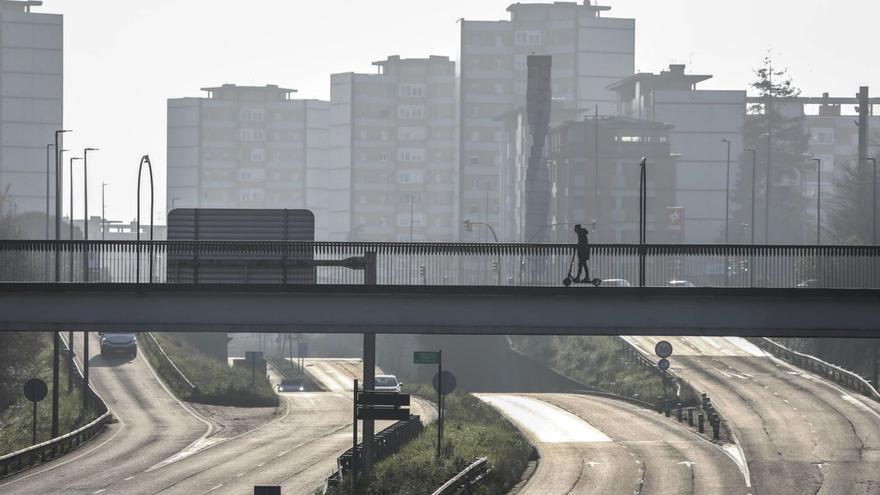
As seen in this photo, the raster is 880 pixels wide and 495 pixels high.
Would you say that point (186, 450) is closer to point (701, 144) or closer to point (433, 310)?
point (433, 310)

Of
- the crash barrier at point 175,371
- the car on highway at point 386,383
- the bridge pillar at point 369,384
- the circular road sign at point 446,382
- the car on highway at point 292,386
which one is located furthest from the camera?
the car on highway at point 292,386

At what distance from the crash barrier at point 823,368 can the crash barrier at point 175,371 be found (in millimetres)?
34288

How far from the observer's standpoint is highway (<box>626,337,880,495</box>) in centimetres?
5325

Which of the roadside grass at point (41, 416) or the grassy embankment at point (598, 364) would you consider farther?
the grassy embankment at point (598, 364)

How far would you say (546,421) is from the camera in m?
74.2

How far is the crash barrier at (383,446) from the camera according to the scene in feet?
151

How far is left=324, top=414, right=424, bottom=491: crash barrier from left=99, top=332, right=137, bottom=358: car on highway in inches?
1504

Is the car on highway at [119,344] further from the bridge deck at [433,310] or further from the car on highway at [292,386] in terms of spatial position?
the bridge deck at [433,310]

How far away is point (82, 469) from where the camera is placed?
53.0 meters

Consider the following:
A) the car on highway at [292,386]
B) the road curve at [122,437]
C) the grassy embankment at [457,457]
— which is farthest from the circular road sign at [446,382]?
the car on highway at [292,386]

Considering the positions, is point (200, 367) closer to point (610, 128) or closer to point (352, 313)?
point (352, 313)

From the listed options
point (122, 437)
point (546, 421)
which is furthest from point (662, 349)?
point (122, 437)

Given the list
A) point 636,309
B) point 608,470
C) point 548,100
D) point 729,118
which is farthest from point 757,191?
point 636,309

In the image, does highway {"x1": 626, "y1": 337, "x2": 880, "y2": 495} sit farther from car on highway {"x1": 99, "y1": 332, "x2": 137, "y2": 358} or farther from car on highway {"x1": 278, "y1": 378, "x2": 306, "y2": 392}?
car on highway {"x1": 99, "y1": 332, "x2": 137, "y2": 358}
